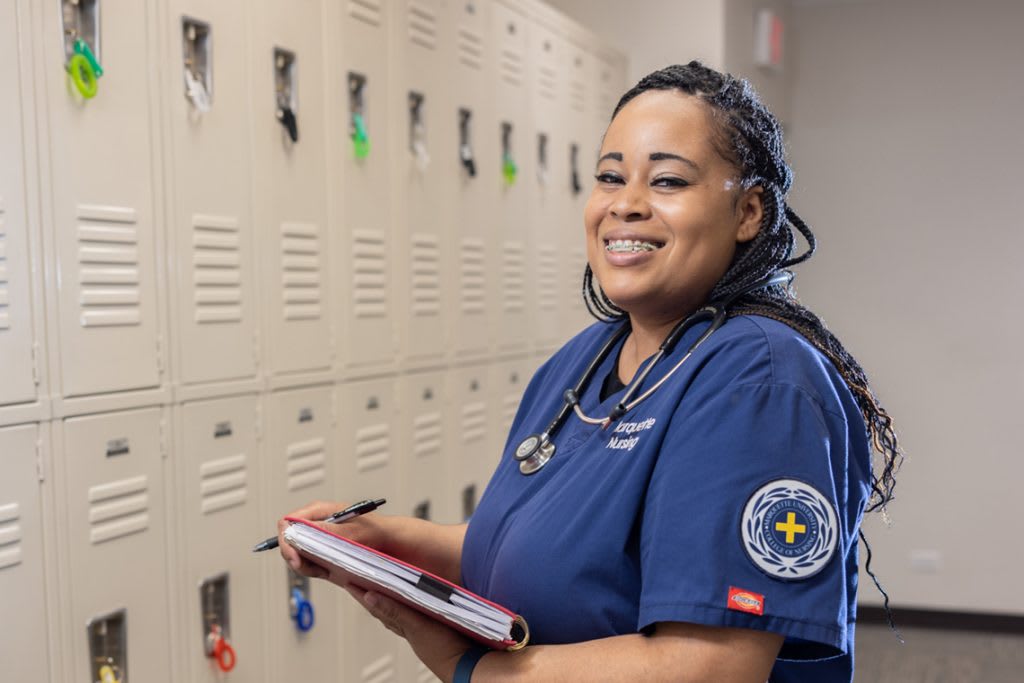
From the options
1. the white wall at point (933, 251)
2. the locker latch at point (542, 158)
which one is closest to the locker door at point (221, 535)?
the locker latch at point (542, 158)

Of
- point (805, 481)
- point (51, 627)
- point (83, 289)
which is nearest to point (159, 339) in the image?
point (83, 289)

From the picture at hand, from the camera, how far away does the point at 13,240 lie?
1815 mm

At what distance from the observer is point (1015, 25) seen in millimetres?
4988

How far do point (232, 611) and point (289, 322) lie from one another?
2.16 feet

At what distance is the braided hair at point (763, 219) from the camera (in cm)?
114

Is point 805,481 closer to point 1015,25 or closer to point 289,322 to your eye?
point 289,322

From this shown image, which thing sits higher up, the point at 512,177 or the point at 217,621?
the point at 512,177

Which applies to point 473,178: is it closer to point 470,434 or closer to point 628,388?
point 470,434

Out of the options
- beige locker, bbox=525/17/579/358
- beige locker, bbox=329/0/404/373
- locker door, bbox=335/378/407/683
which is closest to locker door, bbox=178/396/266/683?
locker door, bbox=335/378/407/683

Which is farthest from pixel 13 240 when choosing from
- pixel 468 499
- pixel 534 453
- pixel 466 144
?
pixel 468 499

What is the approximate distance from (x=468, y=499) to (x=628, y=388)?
7.53 ft

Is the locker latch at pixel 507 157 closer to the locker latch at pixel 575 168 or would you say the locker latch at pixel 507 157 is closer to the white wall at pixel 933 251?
the locker latch at pixel 575 168

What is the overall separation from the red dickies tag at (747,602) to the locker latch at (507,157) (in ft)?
9.08

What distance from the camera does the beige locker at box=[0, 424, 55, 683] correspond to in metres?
1.80
